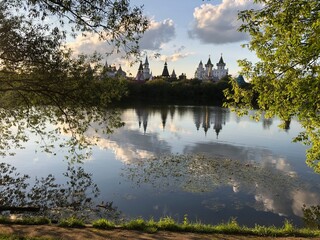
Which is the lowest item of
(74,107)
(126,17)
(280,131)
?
(280,131)

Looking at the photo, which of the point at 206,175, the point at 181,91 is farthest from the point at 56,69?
the point at 181,91

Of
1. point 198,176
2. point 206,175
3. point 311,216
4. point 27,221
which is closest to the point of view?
point 27,221

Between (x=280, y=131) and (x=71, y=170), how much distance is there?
106 ft

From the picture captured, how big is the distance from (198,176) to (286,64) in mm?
11900

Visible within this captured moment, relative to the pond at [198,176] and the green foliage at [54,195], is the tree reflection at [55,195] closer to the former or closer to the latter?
the green foliage at [54,195]

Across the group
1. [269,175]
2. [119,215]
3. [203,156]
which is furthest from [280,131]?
[119,215]

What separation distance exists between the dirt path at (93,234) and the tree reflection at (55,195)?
2697 mm

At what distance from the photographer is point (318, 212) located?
15500 mm

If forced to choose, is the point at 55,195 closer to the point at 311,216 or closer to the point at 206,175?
the point at 206,175

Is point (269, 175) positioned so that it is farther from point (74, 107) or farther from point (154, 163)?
point (74, 107)

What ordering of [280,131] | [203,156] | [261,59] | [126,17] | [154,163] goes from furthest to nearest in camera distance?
1. [280,131]
2. [203,156]
3. [154,163]
4. [261,59]
5. [126,17]

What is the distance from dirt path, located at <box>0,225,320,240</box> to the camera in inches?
348

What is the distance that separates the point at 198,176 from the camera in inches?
835

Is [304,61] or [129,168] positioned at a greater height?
[304,61]
